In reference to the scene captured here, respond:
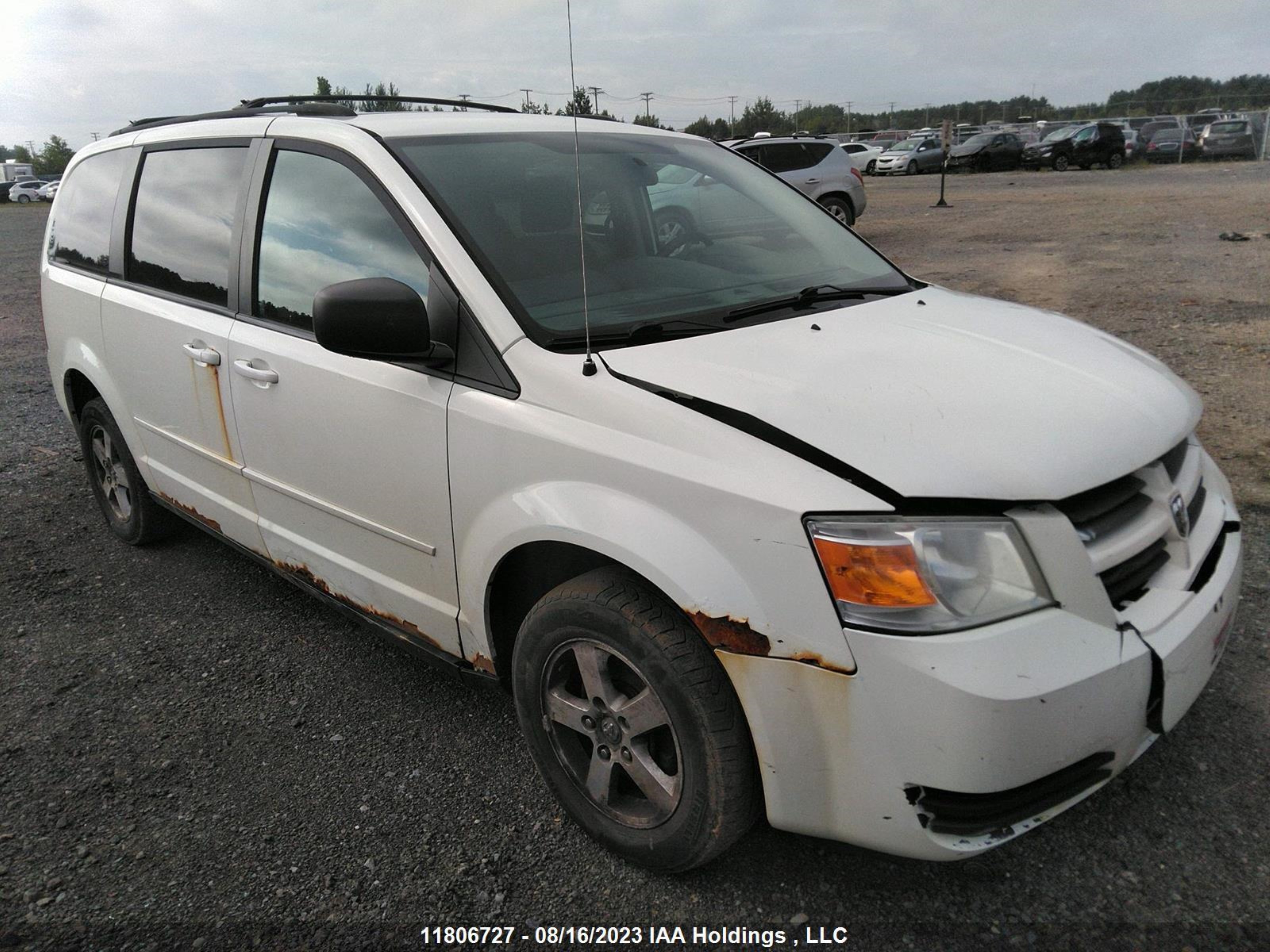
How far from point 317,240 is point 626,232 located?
3.03 feet

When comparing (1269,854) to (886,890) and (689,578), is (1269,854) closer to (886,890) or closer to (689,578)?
(886,890)

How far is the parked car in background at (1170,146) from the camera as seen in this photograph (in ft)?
103

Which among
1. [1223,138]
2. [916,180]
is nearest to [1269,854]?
[916,180]

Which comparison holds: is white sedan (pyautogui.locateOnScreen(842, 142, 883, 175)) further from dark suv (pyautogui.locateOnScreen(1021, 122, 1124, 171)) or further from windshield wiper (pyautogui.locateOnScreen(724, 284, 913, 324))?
windshield wiper (pyautogui.locateOnScreen(724, 284, 913, 324))

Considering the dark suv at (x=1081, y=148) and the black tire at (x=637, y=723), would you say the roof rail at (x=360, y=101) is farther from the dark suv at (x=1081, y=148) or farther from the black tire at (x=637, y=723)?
the dark suv at (x=1081, y=148)

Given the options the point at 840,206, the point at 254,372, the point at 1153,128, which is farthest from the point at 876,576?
the point at 1153,128

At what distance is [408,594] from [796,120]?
219ft

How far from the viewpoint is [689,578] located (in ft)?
6.11

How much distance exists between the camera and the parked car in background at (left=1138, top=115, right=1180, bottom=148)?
105ft

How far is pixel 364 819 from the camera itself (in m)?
2.47

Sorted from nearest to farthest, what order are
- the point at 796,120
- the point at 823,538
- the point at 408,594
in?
the point at 823,538 → the point at 408,594 → the point at 796,120

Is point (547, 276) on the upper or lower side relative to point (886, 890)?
upper

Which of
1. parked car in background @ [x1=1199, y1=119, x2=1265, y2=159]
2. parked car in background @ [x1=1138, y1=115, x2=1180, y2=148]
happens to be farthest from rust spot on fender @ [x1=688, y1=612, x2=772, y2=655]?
parked car in background @ [x1=1199, y1=119, x2=1265, y2=159]

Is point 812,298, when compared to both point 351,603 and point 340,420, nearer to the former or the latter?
point 340,420
